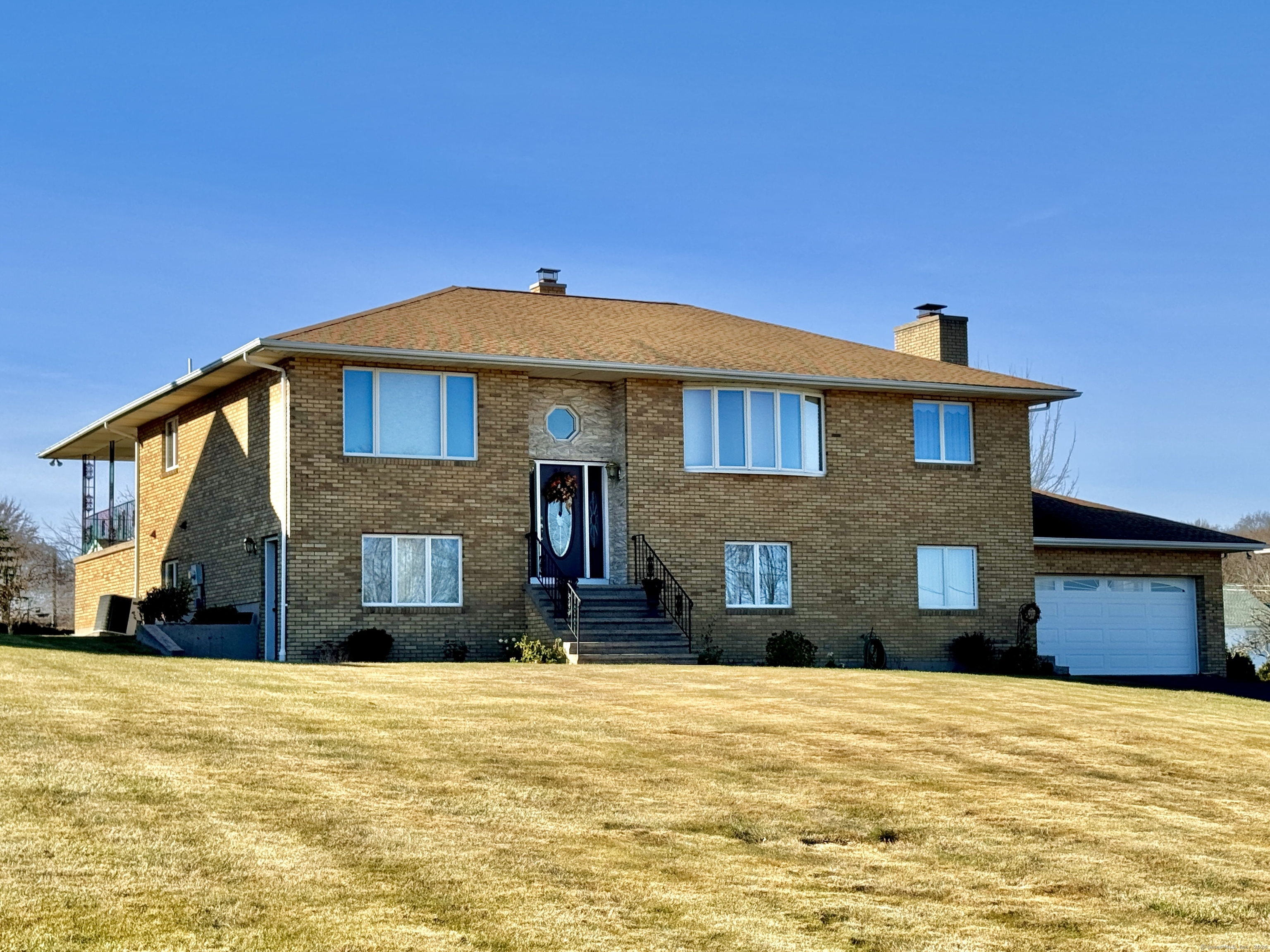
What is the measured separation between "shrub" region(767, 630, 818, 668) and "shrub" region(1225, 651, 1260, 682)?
11.3 metres

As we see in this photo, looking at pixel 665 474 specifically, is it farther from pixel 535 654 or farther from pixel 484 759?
pixel 484 759

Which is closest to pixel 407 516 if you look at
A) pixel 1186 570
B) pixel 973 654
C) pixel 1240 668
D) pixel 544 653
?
pixel 544 653

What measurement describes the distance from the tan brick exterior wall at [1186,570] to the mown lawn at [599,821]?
1441 centimetres

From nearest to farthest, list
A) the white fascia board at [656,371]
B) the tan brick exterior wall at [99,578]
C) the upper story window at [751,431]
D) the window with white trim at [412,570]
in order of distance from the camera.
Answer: the white fascia board at [656,371]
the window with white trim at [412,570]
the upper story window at [751,431]
the tan brick exterior wall at [99,578]

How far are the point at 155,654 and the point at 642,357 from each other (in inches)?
358

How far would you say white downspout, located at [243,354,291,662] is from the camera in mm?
24328

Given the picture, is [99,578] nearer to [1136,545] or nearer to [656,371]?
[656,371]

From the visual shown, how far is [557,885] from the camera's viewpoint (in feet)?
30.6

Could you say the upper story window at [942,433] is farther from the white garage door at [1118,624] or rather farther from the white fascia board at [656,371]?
the white garage door at [1118,624]

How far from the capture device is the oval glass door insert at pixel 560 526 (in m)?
27.1

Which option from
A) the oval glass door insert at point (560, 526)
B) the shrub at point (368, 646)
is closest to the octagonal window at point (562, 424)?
the oval glass door insert at point (560, 526)

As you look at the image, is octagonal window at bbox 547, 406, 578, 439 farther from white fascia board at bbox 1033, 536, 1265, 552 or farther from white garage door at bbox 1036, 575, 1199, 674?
white garage door at bbox 1036, 575, 1199, 674

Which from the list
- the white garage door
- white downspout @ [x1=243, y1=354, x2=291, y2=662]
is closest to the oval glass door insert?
white downspout @ [x1=243, y1=354, x2=291, y2=662]

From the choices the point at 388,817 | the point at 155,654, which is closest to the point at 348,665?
the point at 155,654
